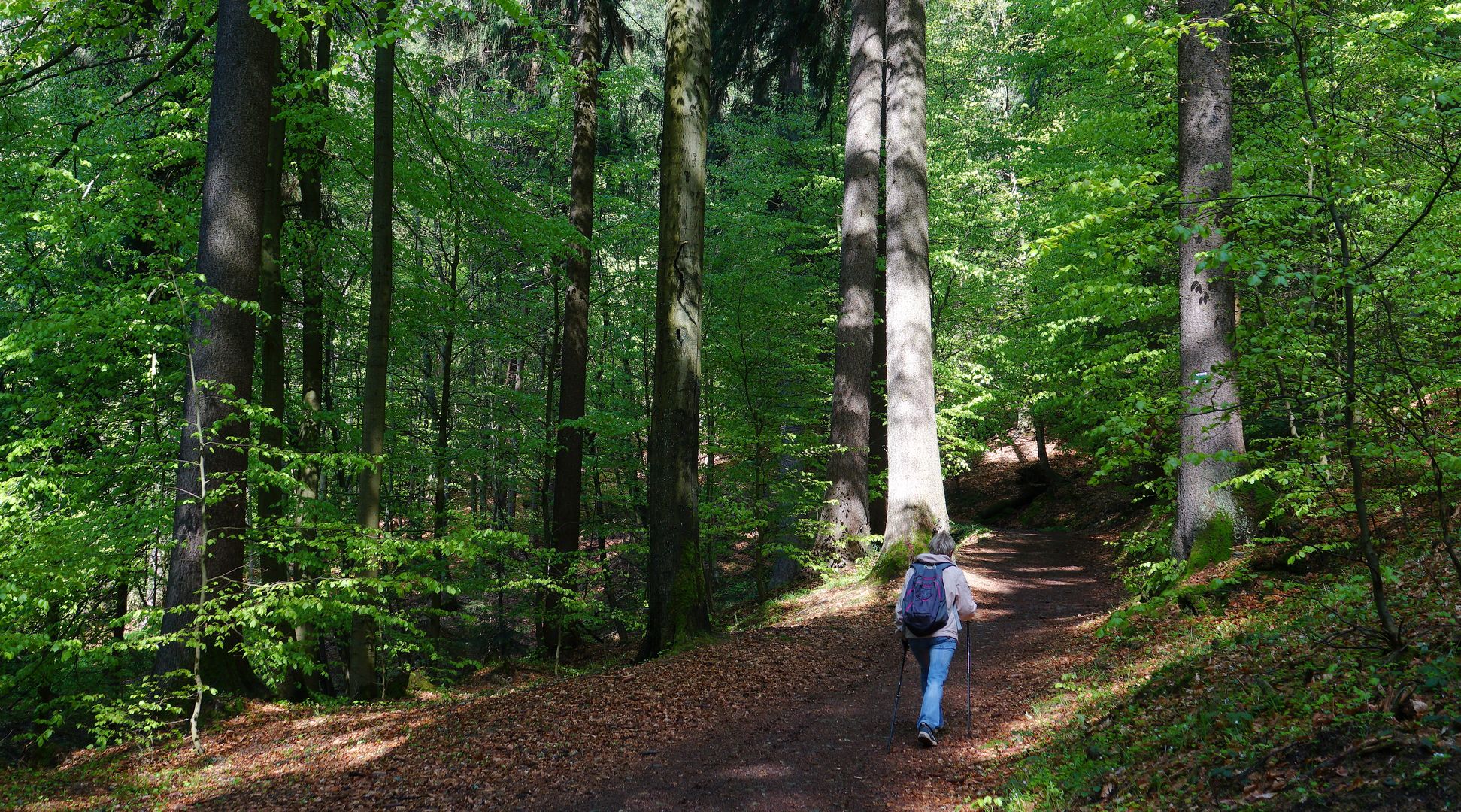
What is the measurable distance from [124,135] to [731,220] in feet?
32.1

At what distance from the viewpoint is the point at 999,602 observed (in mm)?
10938

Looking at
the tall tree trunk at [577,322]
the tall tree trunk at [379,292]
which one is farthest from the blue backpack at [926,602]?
the tall tree trunk at [577,322]

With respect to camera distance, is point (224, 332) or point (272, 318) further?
point (272, 318)

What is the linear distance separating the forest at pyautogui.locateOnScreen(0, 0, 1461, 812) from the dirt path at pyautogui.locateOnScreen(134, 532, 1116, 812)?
60 millimetres

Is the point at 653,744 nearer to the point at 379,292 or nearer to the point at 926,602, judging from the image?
the point at 926,602

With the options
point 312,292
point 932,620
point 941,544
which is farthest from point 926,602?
point 312,292

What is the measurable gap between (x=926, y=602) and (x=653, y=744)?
231 centimetres

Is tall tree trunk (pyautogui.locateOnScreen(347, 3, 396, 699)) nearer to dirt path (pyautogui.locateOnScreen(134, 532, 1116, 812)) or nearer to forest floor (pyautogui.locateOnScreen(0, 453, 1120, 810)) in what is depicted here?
forest floor (pyautogui.locateOnScreen(0, 453, 1120, 810))

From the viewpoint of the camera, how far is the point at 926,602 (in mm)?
5613

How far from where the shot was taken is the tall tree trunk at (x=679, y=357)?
8.49m

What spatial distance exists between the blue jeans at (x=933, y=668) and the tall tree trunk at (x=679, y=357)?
334 centimetres

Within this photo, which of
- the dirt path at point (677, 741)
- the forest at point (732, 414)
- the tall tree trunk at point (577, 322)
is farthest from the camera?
the tall tree trunk at point (577, 322)

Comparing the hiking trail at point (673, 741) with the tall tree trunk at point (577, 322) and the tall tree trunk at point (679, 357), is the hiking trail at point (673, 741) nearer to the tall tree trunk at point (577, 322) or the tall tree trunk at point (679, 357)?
the tall tree trunk at point (679, 357)

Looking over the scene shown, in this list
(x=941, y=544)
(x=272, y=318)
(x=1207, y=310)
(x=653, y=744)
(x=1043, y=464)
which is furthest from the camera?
(x=1043, y=464)
